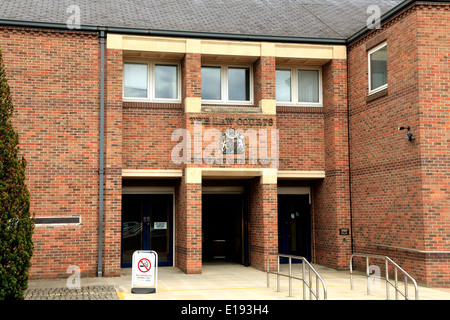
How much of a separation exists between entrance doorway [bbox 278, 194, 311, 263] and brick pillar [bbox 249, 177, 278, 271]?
190cm

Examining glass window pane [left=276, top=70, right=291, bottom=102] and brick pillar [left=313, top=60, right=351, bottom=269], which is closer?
brick pillar [left=313, top=60, right=351, bottom=269]

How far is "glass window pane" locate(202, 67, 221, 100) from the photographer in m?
16.2

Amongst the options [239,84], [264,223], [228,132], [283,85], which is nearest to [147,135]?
[228,132]

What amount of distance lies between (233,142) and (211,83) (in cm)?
227

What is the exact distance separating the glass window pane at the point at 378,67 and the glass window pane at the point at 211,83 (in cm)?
470

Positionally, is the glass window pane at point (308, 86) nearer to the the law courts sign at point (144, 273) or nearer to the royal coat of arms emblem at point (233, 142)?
the royal coat of arms emblem at point (233, 142)

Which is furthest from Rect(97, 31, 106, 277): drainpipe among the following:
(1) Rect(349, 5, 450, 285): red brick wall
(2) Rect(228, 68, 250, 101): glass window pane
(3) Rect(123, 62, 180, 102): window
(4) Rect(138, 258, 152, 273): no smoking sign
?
(1) Rect(349, 5, 450, 285): red brick wall

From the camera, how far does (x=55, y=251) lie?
14.0 metres

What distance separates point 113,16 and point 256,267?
904cm

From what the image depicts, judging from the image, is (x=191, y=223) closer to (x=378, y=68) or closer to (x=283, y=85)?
(x=283, y=85)

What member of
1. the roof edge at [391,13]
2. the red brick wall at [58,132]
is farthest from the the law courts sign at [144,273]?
the roof edge at [391,13]

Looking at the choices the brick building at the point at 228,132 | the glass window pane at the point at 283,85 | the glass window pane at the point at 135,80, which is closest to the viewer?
the brick building at the point at 228,132

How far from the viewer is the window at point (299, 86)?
16.7 meters

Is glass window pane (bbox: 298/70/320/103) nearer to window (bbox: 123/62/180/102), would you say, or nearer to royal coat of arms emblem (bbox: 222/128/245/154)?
royal coat of arms emblem (bbox: 222/128/245/154)
